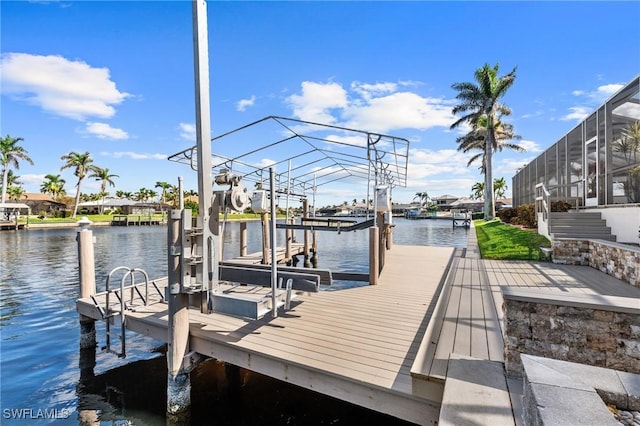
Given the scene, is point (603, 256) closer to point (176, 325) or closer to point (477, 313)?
point (477, 313)

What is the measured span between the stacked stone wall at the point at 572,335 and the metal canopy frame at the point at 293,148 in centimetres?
427

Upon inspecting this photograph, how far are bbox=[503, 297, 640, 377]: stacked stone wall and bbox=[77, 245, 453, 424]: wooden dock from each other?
3.10 feet

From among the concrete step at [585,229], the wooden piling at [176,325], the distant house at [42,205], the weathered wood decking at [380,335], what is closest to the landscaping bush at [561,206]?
the concrete step at [585,229]

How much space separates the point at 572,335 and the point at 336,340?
2.35 metres

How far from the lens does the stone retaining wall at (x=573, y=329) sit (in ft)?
7.74

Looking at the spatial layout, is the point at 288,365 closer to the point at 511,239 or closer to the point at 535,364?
the point at 535,364

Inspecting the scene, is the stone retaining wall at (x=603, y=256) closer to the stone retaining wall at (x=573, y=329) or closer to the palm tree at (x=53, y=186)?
the stone retaining wall at (x=573, y=329)

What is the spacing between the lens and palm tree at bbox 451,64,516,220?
26.6 m

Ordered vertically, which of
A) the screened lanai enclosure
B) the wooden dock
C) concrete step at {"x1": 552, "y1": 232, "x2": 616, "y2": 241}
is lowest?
the wooden dock

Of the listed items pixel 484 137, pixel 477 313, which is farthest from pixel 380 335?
pixel 484 137

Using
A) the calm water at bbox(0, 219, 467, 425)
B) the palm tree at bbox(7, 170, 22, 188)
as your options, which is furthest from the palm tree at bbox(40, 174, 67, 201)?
the calm water at bbox(0, 219, 467, 425)

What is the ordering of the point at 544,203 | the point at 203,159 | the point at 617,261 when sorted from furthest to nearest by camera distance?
the point at 544,203, the point at 617,261, the point at 203,159

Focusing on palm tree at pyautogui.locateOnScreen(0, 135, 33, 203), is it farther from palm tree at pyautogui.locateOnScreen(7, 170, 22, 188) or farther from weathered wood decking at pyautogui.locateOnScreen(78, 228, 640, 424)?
weathered wood decking at pyautogui.locateOnScreen(78, 228, 640, 424)

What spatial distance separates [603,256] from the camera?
6.73 metres
